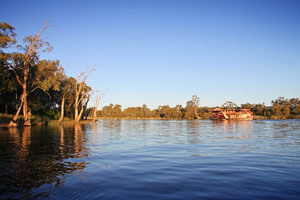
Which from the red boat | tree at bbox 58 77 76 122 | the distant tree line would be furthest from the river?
the red boat

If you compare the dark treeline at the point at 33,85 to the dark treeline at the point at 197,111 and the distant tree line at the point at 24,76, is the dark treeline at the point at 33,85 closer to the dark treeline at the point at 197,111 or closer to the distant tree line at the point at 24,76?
the distant tree line at the point at 24,76

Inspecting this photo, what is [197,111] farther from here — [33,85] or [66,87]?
[33,85]

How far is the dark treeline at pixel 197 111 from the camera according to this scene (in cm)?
11212

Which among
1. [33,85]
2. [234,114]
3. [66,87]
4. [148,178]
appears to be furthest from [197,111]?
[148,178]

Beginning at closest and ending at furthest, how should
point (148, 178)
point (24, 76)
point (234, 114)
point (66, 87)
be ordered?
point (148, 178)
point (24, 76)
point (66, 87)
point (234, 114)

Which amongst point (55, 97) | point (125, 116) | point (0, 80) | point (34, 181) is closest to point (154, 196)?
point (34, 181)

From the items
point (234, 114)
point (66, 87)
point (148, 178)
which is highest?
point (66, 87)

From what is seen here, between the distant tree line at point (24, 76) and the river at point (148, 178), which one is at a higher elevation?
the distant tree line at point (24, 76)

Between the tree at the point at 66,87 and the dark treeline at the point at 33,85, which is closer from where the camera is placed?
the dark treeline at the point at 33,85

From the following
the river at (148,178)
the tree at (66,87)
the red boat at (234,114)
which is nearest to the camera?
the river at (148,178)

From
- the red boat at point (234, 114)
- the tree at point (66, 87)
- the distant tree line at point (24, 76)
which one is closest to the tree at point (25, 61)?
the distant tree line at point (24, 76)

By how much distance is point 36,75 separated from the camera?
138 feet

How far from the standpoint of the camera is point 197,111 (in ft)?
461

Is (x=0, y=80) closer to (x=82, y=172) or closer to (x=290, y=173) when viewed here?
(x=82, y=172)
